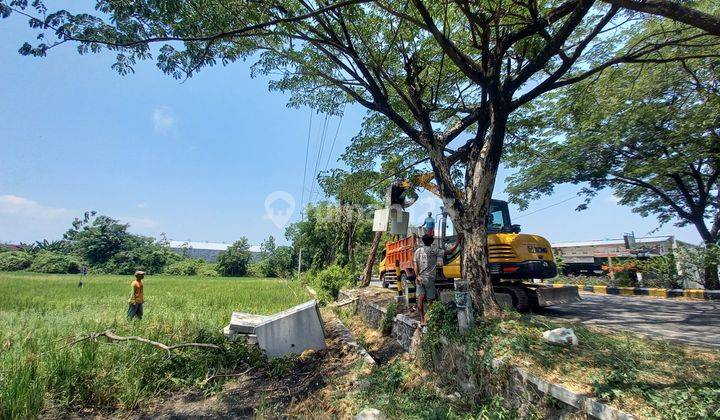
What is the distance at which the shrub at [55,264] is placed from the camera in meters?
41.3

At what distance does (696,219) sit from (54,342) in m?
19.6

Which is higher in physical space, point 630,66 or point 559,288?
point 630,66

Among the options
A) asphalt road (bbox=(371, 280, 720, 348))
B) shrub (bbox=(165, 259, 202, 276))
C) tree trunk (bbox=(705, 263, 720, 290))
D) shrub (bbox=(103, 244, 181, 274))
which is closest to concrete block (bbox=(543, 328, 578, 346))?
asphalt road (bbox=(371, 280, 720, 348))

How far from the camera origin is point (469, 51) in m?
8.68

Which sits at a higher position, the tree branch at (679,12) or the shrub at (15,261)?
the tree branch at (679,12)

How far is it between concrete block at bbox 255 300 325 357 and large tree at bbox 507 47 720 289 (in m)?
8.49

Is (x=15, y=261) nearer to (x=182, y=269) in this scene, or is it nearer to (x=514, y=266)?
(x=182, y=269)

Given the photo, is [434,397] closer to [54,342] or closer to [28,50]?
[54,342]

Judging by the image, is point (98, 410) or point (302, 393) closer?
point (98, 410)

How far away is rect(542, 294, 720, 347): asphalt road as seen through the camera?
5.79 metres

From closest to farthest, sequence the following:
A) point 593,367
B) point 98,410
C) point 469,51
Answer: point 593,367 < point 98,410 < point 469,51

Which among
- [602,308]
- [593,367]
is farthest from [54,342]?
[602,308]

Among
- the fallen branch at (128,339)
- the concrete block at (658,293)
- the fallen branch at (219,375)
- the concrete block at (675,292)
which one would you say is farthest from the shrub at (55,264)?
the concrete block at (675,292)

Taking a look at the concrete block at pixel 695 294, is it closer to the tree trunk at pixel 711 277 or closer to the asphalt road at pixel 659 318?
the tree trunk at pixel 711 277
